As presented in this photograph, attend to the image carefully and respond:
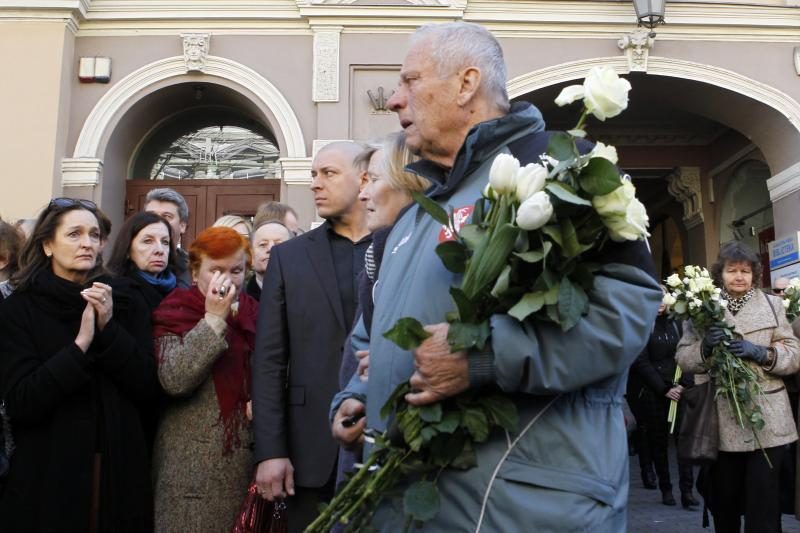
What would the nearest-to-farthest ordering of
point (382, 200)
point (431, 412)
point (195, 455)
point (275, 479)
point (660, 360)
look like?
point (431, 412)
point (382, 200)
point (275, 479)
point (195, 455)
point (660, 360)

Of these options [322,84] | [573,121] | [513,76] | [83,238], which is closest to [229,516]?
[83,238]

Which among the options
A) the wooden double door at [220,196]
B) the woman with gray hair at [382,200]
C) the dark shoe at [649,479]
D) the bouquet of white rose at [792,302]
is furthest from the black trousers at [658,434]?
the woman with gray hair at [382,200]

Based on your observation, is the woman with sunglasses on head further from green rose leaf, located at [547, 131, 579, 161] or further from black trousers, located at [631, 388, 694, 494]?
black trousers, located at [631, 388, 694, 494]

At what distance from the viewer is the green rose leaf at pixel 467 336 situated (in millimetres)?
1631

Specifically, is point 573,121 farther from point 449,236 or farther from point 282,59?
point 449,236

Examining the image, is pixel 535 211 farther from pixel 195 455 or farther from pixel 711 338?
pixel 711 338

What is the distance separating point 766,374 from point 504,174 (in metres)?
3.92

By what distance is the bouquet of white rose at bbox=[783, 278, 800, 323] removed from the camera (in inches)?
215

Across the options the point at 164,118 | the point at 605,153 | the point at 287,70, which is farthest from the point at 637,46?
the point at 605,153

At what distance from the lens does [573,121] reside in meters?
12.8

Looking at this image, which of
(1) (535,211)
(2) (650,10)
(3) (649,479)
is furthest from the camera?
(2) (650,10)

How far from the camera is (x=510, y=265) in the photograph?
166 cm

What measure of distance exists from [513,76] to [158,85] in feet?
14.0

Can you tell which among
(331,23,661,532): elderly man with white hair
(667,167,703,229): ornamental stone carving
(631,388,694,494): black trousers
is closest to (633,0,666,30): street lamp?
(631,388,694,494): black trousers
